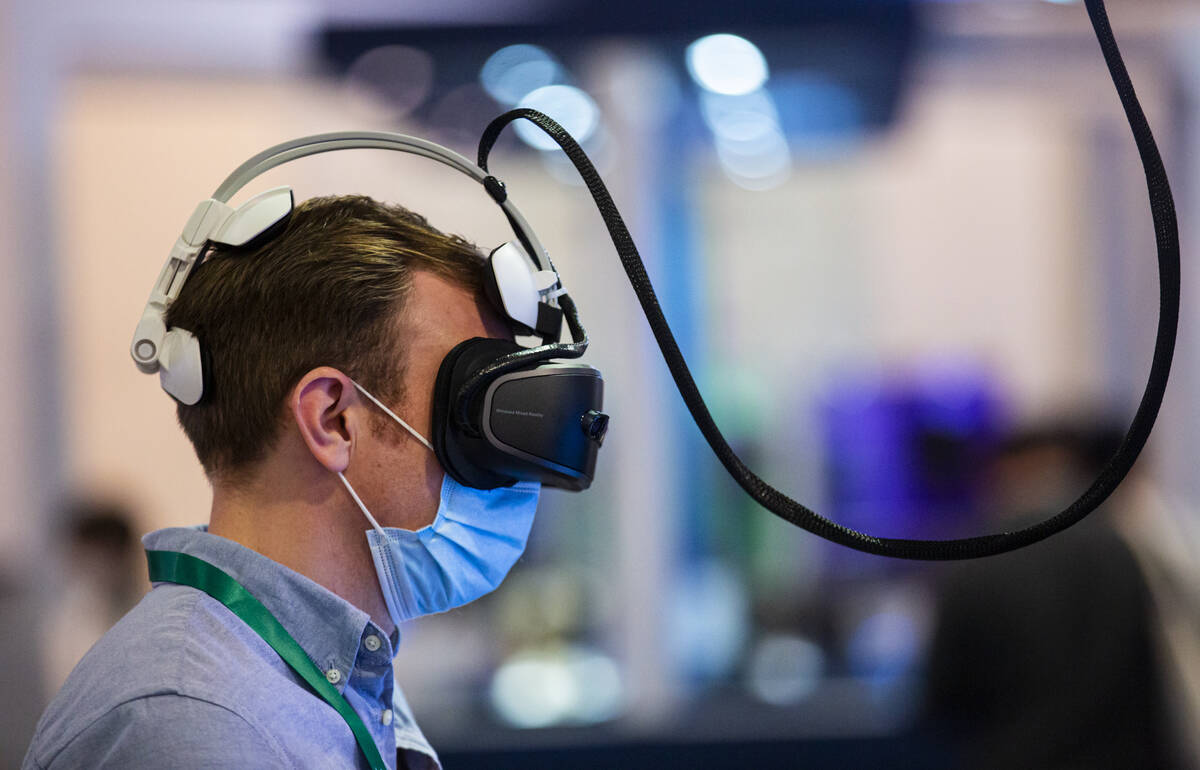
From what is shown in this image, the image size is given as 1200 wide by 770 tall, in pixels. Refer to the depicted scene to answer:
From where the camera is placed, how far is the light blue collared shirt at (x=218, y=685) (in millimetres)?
914

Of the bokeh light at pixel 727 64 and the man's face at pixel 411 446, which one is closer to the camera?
the man's face at pixel 411 446

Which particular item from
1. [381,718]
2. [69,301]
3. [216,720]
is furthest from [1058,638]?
[69,301]

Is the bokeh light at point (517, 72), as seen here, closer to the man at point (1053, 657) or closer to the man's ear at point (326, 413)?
the man at point (1053, 657)

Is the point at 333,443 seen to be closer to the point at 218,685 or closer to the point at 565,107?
the point at 218,685

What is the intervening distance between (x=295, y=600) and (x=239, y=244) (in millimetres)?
399

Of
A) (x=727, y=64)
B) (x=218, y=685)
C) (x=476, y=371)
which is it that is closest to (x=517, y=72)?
(x=727, y=64)

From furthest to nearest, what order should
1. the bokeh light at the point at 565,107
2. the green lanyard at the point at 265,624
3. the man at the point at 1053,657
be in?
the bokeh light at the point at 565,107 < the man at the point at 1053,657 < the green lanyard at the point at 265,624

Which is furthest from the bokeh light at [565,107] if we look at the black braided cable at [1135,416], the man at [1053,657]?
the black braided cable at [1135,416]

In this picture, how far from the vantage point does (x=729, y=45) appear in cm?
367

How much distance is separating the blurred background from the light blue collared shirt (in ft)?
8.77

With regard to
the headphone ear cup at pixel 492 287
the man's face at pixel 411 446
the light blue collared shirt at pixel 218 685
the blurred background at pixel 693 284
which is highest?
the blurred background at pixel 693 284

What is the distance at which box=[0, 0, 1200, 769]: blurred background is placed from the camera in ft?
12.2

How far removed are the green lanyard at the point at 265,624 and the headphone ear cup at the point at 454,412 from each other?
0.25m

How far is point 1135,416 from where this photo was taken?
903 millimetres
